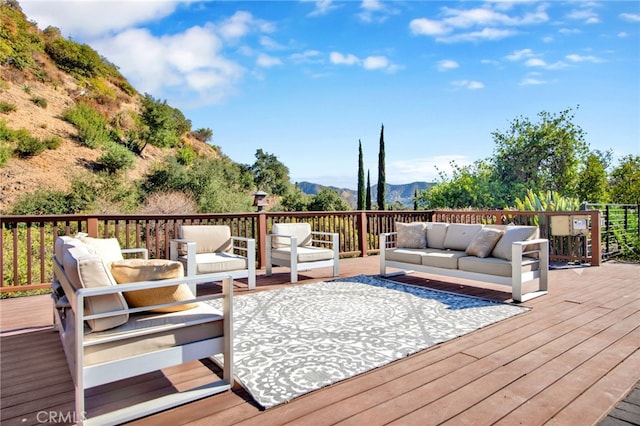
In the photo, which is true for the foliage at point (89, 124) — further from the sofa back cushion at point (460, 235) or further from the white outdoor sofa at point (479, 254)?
the sofa back cushion at point (460, 235)

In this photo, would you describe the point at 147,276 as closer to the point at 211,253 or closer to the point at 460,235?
the point at 211,253

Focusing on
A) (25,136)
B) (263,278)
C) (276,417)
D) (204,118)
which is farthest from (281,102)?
(204,118)

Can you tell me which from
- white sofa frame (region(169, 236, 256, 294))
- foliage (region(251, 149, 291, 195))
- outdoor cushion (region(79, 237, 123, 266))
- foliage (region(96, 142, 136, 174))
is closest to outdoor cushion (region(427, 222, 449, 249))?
white sofa frame (region(169, 236, 256, 294))

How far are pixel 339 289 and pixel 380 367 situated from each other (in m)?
2.21

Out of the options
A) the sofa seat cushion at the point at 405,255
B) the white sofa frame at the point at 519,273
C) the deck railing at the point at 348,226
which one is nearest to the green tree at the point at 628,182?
the deck railing at the point at 348,226

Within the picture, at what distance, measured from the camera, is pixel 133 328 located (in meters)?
1.86

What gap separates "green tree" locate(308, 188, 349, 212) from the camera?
736 inches

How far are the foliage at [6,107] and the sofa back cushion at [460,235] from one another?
18.6 metres

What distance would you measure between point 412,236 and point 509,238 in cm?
126

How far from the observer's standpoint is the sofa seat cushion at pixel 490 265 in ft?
13.2

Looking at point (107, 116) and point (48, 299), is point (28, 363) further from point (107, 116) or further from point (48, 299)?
point (107, 116)

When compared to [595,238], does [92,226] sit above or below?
above

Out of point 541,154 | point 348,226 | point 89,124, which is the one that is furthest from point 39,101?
point 541,154

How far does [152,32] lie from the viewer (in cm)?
1066
